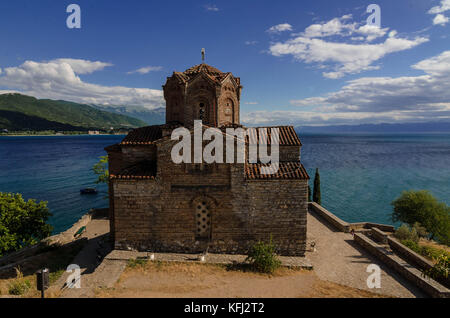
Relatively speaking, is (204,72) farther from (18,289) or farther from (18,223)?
(18,223)

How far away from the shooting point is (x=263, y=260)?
37.3 feet

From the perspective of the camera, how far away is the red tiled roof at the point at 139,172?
12508 mm

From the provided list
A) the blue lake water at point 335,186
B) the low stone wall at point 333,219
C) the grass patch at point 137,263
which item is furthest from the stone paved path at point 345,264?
the blue lake water at point 335,186

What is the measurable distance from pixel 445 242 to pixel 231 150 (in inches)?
949

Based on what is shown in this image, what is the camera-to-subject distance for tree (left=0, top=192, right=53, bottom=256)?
15.7 metres

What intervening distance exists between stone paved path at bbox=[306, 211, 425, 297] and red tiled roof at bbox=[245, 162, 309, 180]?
15.5ft

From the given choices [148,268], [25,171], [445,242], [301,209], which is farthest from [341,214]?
[25,171]

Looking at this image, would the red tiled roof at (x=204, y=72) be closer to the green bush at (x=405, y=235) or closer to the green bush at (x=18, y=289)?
the green bush at (x=18, y=289)

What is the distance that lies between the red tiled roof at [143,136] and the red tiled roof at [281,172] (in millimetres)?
5814

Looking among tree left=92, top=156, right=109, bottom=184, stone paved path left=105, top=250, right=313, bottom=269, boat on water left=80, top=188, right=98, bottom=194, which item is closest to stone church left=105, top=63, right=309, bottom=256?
stone paved path left=105, top=250, right=313, bottom=269

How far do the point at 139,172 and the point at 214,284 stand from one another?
675cm

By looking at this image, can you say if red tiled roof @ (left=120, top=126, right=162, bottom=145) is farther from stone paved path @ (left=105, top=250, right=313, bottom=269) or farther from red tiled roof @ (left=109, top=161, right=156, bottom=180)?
stone paved path @ (left=105, top=250, right=313, bottom=269)

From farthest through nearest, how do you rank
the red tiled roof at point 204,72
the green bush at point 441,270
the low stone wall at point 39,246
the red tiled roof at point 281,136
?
the red tiled roof at point 204,72
the low stone wall at point 39,246
the red tiled roof at point 281,136
the green bush at point 441,270

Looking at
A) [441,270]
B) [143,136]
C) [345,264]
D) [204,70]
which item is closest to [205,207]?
[143,136]
